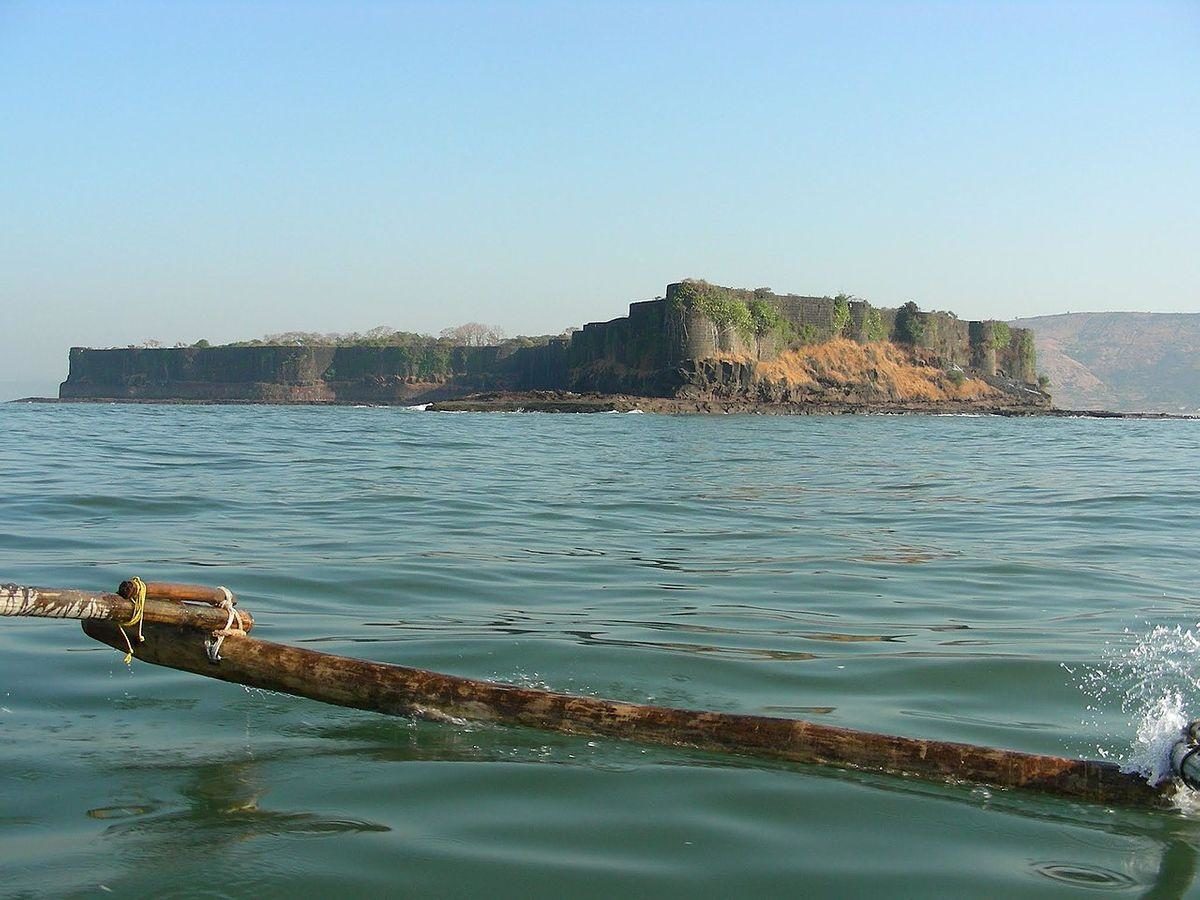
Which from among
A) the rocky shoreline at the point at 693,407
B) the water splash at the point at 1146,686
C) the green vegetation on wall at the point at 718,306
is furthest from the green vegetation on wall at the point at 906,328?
the water splash at the point at 1146,686

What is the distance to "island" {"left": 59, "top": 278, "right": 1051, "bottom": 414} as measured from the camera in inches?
2520

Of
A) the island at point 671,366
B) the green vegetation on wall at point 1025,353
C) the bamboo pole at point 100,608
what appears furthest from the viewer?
the green vegetation on wall at point 1025,353

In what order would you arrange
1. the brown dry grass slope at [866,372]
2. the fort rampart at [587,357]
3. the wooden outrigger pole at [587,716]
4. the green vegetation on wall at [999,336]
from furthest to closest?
the green vegetation on wall at [999,336]
the brown dry grass slope at [866,372]
the fort rampart at [587,357]
the wooden outrigger pole at [587,716]

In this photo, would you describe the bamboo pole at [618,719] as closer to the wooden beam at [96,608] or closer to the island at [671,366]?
the wooden beam at [96,608]

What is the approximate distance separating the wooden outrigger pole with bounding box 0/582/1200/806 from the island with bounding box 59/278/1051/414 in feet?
165

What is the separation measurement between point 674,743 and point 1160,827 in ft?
4.80

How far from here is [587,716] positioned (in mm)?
3652

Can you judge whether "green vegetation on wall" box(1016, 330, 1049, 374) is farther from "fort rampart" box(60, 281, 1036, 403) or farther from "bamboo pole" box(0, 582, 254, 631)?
"bamboo pole" box(0, 582, 254, 631)

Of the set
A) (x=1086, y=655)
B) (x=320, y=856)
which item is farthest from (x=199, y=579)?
(x=1086, y=655)

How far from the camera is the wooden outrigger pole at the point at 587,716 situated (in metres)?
3.27

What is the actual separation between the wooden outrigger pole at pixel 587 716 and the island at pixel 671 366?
50.3 metres

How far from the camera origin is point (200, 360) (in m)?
87.6

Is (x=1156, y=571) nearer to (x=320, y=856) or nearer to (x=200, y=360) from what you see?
(x=320, y=856)

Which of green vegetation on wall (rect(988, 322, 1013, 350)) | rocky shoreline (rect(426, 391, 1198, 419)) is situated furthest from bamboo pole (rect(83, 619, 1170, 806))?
green vegetation on wall (rect(988, 322, 1013, 350))
